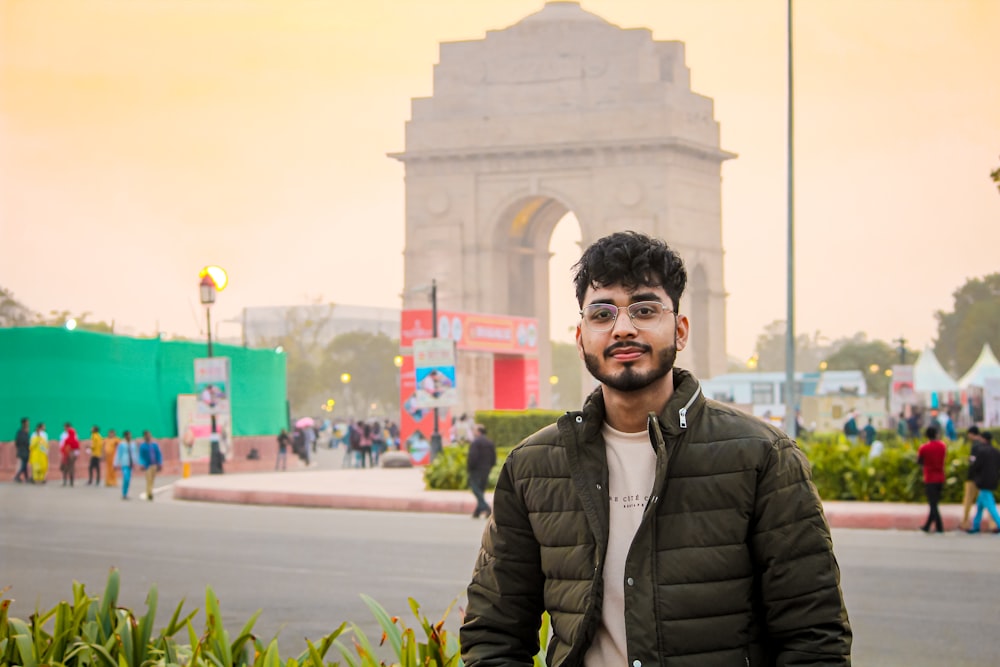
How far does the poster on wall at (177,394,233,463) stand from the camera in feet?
101

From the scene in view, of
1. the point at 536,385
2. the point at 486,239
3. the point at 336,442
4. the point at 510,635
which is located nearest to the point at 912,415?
the point at 536,385

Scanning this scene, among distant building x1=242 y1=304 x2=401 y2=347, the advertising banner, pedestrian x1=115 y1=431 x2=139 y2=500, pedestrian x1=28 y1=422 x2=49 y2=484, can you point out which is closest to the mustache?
pedestrian x1=115 y1=431 x2=139 y2=500

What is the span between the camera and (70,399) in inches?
1261

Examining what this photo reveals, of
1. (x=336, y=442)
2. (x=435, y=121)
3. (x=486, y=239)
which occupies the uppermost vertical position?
(x=435, y=121)

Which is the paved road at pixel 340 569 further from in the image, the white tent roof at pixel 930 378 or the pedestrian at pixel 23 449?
the white tent roof at pixel 930 378

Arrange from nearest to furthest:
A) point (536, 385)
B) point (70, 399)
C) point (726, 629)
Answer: point (726, 629), point (70, 399), point (536, 385)

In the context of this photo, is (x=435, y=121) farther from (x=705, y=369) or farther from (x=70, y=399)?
(x=70, y=399)

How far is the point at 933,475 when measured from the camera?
673 inches

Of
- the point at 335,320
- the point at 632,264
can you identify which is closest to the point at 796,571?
the point at 632,264

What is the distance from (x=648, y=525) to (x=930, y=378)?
48.2 m

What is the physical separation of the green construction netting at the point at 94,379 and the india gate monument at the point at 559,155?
25.6 m

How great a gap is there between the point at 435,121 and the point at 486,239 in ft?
17.5

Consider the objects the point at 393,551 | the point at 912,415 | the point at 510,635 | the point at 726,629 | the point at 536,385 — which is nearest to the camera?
the point at 726,629

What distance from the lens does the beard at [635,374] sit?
3236 millimetres
